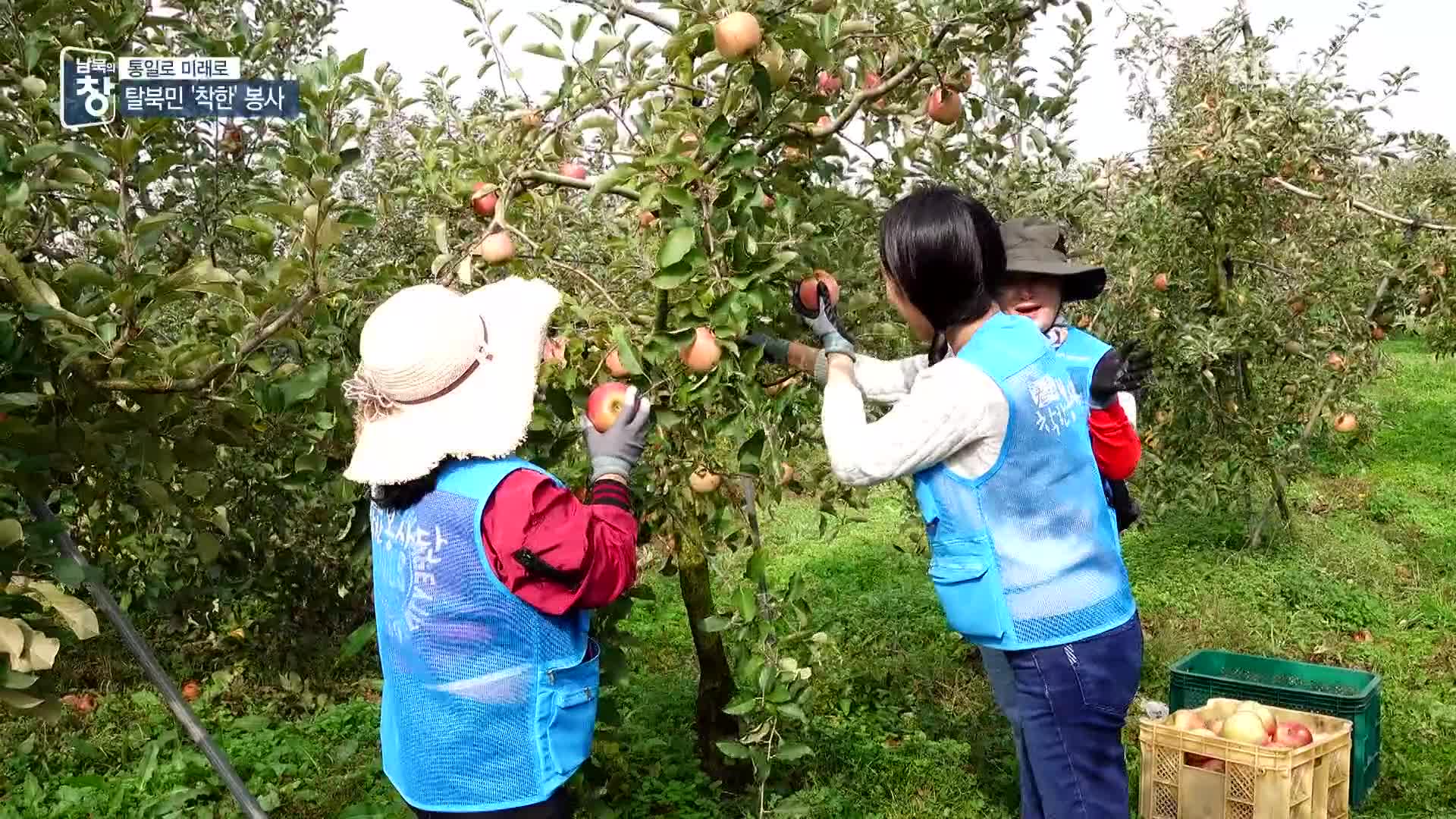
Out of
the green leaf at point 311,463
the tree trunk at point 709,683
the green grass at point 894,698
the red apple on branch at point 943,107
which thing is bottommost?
the green grass at point 894,698

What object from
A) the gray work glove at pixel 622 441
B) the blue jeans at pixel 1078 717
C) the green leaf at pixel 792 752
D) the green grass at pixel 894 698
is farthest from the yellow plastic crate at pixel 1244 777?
the gray work glove at pixel 622 441

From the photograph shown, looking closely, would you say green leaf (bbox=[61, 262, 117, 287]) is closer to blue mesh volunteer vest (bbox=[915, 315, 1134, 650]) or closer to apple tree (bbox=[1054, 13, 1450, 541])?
blue mesh volunteer vest (bbox=[915, 315, 1134, 650])

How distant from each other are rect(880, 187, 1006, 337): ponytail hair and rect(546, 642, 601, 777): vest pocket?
79 centimetres

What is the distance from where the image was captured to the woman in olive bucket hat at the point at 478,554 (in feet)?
5.32

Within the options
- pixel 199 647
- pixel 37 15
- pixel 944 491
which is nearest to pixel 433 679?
pixel 944 491

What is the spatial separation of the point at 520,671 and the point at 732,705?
427mm

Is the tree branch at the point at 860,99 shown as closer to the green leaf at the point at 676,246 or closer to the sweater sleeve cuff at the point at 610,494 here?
the green leaf at the point at 676,246

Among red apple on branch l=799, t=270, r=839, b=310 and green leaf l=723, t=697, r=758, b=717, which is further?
red apple on branch l=799, t=270, r=839, b=310

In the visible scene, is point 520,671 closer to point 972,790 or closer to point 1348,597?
point 972,790

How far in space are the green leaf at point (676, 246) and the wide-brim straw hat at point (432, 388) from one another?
0.27 metres

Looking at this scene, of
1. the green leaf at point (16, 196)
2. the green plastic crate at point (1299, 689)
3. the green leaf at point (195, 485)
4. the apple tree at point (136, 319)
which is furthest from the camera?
the green plastic crate at point (1299, 689)

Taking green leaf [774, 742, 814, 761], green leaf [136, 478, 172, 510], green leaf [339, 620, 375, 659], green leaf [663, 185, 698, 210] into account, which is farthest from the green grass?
green leaf [136, 478, 172, 510]

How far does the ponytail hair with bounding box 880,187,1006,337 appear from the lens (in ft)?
6.26

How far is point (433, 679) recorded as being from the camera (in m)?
1.71
